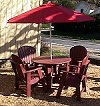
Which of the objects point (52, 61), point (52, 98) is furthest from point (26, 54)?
point (52, 98)

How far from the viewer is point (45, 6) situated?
27.1ft

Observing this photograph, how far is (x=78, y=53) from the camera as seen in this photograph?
30.4 ft

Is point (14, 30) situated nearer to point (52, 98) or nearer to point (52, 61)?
point (52, 61)

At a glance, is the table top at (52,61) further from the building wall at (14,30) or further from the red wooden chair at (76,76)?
the building wall at (14,30)

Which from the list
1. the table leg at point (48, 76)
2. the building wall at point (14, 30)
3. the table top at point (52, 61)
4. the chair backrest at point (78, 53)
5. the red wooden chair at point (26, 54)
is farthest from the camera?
the building wall at point (14, 30)

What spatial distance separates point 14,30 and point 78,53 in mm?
3379

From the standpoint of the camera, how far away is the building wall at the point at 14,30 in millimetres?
11211

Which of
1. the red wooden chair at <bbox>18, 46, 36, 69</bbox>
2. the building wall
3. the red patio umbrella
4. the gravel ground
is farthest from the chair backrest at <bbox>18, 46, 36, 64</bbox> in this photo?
the building wall

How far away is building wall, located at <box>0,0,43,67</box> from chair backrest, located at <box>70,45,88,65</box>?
3.10 metres

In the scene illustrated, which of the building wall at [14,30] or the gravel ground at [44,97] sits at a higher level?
the building wall at [14,30]

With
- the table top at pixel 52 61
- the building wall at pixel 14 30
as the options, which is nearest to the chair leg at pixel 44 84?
the table top at pixel 52 61

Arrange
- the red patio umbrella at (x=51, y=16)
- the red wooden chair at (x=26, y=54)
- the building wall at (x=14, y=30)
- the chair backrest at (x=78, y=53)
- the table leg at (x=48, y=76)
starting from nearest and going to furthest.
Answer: the red patio umbrella at (x=51, y=16) < the table leg at (x=48, y=76) < the chair backrest at (x=78, y=53) < the red wooden chair at (x=26, y=54) < the building wall at (x=14, y=30)

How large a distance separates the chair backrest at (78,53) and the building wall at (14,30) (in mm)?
3101

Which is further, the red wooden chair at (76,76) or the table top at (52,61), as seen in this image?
the table top at (52,61)
